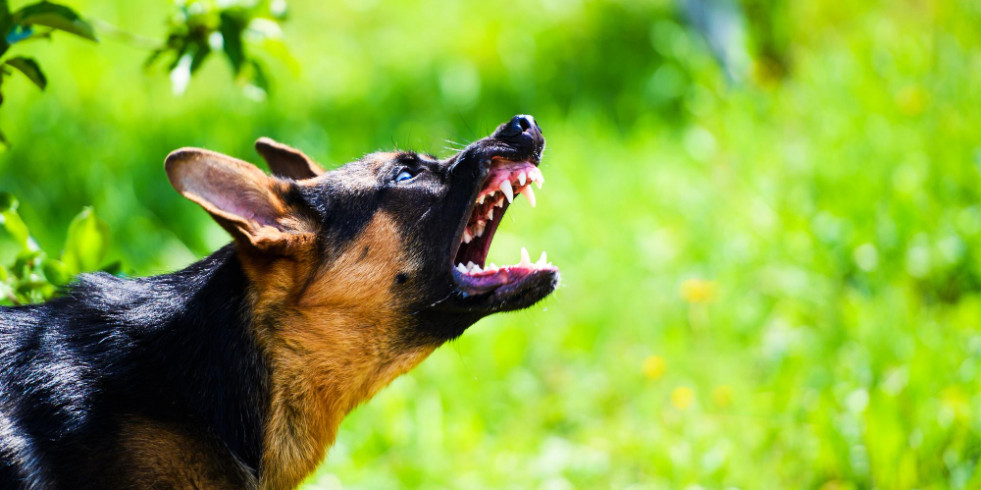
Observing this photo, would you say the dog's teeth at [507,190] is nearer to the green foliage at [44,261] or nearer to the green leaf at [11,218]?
the green foliage at [44,261]

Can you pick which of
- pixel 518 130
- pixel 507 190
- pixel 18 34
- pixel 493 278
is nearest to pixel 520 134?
pixel 518 130

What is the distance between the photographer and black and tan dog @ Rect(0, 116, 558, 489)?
273cm

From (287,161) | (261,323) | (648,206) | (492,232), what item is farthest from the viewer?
(648,206)

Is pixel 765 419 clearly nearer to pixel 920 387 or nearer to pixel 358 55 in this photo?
pixel 920 387

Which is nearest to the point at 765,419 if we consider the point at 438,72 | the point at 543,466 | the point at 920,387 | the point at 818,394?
the point at 818,394

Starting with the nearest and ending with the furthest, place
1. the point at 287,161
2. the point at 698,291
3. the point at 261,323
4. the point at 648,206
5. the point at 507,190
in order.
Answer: the point at 261,323 < the point at 507,190 < the point at 287,161 < the point at 698,291 < the point at 648,206

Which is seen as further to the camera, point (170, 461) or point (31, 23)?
point (31, 23)

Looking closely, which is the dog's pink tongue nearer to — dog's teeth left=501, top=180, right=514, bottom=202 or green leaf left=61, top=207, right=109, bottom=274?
dog's teeth left=501, top=180, right=514, bottom=202

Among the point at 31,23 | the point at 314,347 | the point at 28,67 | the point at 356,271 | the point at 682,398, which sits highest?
the point at 31,23

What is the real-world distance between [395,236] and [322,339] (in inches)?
16.8

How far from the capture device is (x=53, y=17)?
284cm

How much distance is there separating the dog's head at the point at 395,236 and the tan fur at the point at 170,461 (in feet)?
1.70

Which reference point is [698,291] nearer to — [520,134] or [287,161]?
[520,134]

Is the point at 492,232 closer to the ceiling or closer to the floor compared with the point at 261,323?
closer to the ceiling
